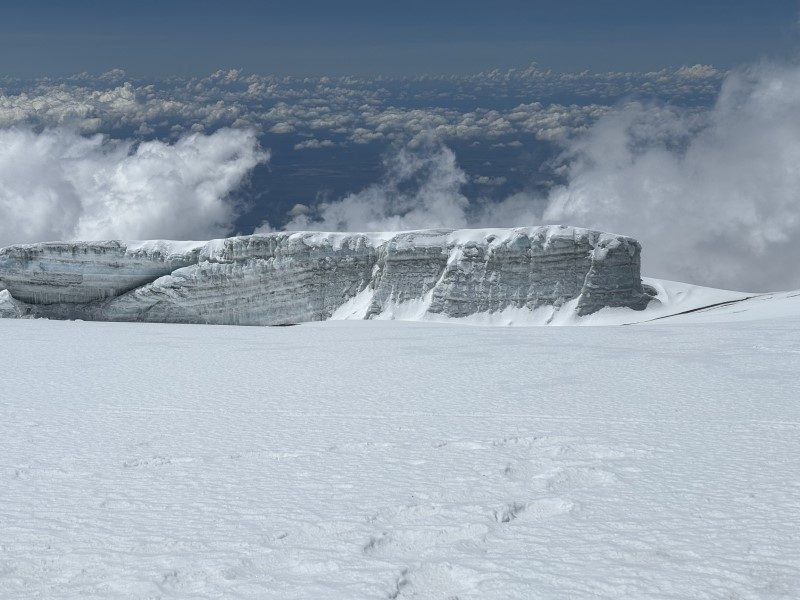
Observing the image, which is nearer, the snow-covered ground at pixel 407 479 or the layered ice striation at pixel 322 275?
the snow-covered ground at pixel 407 479

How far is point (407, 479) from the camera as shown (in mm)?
6562

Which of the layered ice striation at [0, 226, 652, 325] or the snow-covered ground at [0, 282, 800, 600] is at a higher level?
the snow-covered ground at [0, 282, 800, 600]

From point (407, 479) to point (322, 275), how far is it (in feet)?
65.3

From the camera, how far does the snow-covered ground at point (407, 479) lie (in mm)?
4715

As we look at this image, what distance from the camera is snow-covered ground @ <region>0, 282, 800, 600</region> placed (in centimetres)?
471

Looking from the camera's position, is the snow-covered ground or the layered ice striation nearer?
the snow-covered ground

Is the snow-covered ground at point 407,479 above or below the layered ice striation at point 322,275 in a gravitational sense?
above

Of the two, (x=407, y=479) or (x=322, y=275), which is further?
(x=322, y=275)

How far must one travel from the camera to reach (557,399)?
32.9 ft

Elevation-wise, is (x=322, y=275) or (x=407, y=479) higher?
(x=407, y=479)

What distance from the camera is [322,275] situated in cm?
2612

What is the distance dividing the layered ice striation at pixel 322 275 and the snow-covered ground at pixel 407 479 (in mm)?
12211

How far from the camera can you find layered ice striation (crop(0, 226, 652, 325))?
25531mm

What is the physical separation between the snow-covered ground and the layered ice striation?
1221 centimetres
